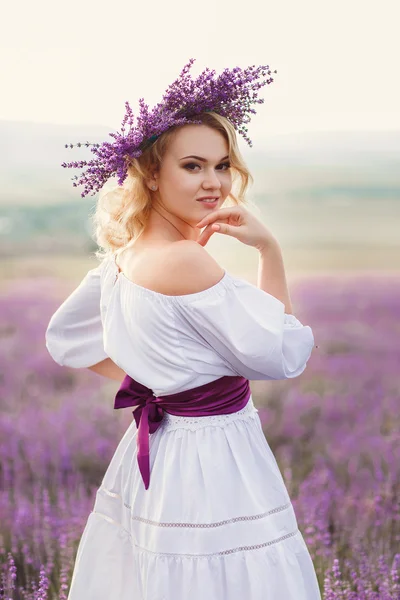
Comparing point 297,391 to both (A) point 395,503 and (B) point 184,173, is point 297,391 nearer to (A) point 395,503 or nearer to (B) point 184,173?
→ (A) point 395,503

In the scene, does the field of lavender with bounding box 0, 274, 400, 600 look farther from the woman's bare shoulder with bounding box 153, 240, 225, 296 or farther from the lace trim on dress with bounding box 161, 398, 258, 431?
the woman's bare shoulder with bounding box 153, 240, 225, 296

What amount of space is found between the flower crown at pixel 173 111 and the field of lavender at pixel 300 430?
128 centimetres

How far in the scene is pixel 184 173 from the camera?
4.91 ft

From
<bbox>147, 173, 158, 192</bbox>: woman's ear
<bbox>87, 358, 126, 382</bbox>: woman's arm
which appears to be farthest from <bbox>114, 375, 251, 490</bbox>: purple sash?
<bbox>147, 173, 158, 192</bbox>: woman's ear

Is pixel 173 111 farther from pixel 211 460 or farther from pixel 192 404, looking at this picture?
pixel 211 460

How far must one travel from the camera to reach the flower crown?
1508mm

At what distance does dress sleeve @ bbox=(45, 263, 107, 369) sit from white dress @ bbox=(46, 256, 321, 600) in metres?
0.25

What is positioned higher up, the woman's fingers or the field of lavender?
the woman's fingers

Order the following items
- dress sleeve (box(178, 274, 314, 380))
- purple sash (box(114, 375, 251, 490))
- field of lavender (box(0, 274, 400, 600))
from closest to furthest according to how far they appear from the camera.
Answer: dress sleeve (box(178, 274, 314, 380)), purple sash (box(114, 375, 251, 490)), field of lavender (box(0, 274, 400, 600))

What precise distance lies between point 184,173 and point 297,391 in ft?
5.08

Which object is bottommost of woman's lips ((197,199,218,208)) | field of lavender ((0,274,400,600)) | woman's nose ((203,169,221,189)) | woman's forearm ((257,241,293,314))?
field of lavender ((0,274,400,600))

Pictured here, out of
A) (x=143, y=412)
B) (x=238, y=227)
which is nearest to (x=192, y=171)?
(x=238, y=227)

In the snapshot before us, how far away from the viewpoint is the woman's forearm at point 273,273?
1489 millimetres

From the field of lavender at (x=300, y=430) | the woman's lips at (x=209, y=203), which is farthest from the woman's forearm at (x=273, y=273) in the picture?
the field of lavender at (x=300, y=430)
